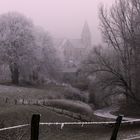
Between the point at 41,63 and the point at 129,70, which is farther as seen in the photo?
the point at 41,63

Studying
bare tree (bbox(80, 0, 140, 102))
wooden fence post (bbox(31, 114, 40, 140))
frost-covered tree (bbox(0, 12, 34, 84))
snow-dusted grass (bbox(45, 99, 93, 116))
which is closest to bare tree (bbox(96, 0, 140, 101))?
bare tree (bbox(80, 0, 140, 102))

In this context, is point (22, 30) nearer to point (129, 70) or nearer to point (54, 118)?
point (129, 70)

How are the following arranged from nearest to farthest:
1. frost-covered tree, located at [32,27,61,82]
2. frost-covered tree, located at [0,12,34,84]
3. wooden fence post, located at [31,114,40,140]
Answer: wooden fence post, located at [31,114,40,140]
frost-covered tree, located at [0,12,34,84]
frost-covered tree, located at [32,27,61,82]

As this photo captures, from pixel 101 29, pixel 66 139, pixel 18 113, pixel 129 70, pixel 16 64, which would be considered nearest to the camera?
pixel 66 139

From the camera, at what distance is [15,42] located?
2643 inches

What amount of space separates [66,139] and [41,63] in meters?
53.0

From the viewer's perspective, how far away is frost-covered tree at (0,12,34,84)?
66375mm

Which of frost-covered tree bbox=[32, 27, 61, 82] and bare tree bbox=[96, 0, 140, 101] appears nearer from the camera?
bare tree bbox=[96, 0, 140, 101]

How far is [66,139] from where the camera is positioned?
22.9m

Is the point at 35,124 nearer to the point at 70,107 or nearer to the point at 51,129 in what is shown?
the point at 51,129

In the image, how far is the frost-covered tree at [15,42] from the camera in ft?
218

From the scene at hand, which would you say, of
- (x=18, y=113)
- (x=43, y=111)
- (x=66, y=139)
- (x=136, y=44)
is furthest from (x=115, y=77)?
(x=66, y=139)

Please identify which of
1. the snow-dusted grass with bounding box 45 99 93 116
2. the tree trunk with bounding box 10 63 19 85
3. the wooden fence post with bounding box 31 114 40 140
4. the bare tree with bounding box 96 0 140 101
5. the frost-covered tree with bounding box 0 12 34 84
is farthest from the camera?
the tree trunk with bounding box 10 63 19 85

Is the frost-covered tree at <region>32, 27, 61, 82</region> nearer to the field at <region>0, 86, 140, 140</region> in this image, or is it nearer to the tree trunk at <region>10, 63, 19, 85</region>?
the tree trunk at <region>10, 63, 19, 85</region>
